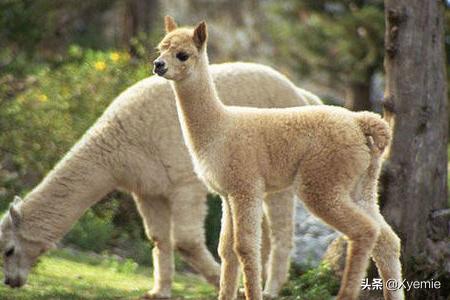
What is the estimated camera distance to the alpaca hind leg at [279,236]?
8.67 metres

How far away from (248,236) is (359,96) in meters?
12.2

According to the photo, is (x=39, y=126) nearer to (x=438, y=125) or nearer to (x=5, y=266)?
(x=5, y=266)

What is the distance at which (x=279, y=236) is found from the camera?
350 inches

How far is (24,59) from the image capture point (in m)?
11.7

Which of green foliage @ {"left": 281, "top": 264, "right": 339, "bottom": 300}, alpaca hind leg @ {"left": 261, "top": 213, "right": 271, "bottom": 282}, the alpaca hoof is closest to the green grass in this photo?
the alpaca hoof

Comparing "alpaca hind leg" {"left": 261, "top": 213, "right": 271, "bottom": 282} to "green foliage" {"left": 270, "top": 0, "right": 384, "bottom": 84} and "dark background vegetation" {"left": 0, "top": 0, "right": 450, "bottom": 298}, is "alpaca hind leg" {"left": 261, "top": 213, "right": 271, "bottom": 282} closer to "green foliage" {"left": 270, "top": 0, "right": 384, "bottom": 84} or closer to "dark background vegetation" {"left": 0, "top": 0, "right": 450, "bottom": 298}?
"dark background vegetation" {"left": 0, "top": 0, "right": 450, "bottom": 298}

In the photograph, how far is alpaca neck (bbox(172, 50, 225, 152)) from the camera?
6.77 meters

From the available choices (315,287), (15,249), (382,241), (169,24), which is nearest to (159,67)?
(169,24)

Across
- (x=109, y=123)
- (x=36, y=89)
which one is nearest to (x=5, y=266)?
(x=109, y=123)

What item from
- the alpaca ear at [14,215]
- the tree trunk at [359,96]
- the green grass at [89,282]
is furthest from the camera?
the tree trunk at [359,96]

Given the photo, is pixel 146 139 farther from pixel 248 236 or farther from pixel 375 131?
pixel 375 131

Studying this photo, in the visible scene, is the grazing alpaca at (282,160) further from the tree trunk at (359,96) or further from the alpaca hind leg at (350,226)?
the tree trunk at (359,96)

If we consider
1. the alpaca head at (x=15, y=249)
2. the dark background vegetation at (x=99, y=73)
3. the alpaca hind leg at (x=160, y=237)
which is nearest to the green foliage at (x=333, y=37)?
the dark background vegetation at (x=99, y=73)

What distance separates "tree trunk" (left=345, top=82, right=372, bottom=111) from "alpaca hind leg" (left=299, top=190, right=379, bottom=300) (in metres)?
11.8
